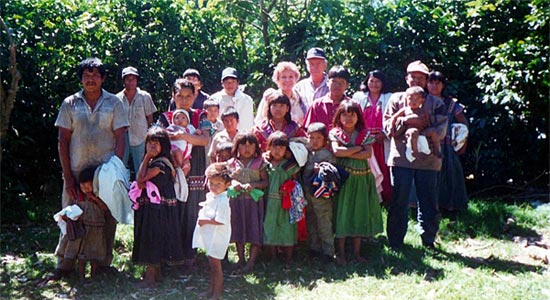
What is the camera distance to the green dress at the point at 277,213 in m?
5.25

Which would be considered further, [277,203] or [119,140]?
[277,203]

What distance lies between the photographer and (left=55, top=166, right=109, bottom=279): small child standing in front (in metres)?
4.87

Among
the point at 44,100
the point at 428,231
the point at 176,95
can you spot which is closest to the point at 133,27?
the point at 44,100

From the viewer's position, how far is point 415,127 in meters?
5.49

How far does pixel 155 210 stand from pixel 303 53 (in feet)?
13.0

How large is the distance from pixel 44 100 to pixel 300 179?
401 centimetres

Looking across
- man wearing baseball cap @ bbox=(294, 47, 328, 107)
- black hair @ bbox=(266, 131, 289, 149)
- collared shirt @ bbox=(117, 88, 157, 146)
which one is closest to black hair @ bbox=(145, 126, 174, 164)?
black hair @ bbox=(266, 131, 289, 149)

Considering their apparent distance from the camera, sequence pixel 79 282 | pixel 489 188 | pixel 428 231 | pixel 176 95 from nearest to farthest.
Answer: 1. pixel 79 282
2. pixel 176 95
3. pixel 428 231
4. pixel 489 188

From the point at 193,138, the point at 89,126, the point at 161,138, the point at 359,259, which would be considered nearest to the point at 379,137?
the point at 359,259

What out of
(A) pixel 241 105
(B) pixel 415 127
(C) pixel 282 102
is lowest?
(B) pixel 415 127

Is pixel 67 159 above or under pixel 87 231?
above

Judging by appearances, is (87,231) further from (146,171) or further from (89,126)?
(89,126)

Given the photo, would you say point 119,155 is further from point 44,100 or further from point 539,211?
point 539,211

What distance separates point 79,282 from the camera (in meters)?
4.88
